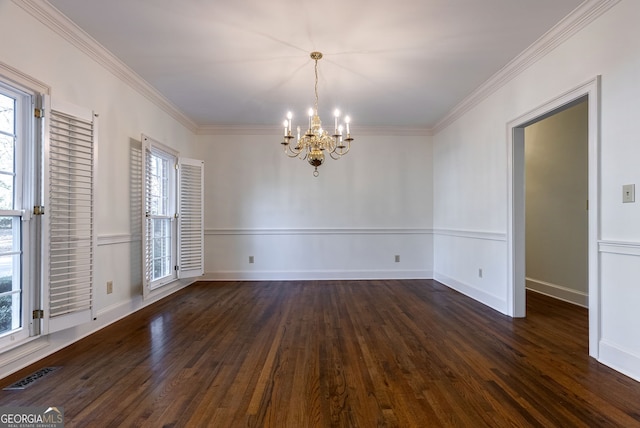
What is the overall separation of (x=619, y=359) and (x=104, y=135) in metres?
4.70

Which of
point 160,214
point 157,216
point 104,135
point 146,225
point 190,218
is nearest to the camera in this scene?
point 104,135

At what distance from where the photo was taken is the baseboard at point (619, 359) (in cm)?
216

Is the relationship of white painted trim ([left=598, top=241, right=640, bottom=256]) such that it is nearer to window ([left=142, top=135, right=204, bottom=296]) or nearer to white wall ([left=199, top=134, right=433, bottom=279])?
white wall ([left=199, top=134, right=433, bottom=279])

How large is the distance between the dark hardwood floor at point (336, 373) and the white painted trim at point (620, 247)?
0.81 metres

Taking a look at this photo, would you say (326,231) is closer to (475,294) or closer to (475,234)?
(475,234)

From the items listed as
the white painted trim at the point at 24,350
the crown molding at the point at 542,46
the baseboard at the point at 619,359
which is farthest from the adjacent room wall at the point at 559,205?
the white painted trim at the point at 24,350

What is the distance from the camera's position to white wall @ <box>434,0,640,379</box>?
222cm

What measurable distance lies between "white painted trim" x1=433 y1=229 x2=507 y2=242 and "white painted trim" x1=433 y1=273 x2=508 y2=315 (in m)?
0.68

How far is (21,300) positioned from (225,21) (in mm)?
2613

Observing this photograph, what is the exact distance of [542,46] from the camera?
9.96 ft

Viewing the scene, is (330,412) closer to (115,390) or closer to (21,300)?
(115,390)

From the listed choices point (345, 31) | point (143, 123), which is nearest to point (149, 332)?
point (143, 123)

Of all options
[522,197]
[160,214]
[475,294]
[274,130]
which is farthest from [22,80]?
[475,294]

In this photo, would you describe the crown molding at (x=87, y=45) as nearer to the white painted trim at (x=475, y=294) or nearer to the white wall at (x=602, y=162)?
the white wall at (x=602, y=162)
